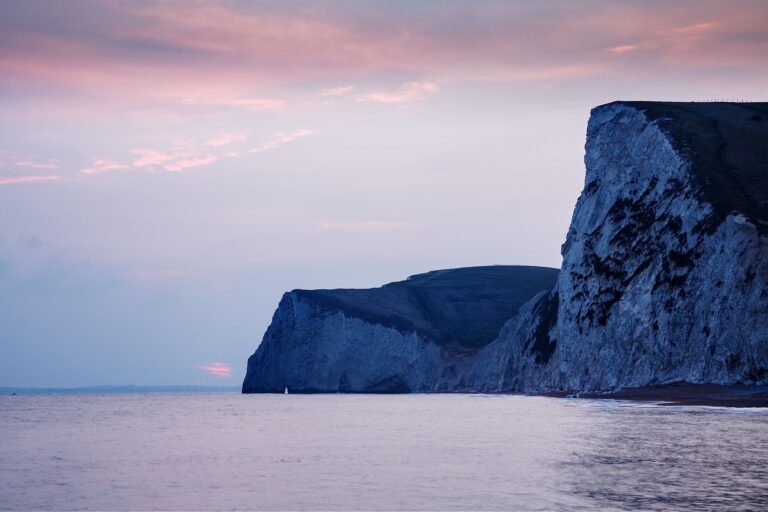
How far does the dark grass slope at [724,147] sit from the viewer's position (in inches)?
3565

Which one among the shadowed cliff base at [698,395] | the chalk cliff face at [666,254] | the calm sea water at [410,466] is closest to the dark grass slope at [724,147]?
the chalk cliff face at [666,254]

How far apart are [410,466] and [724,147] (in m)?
82.3

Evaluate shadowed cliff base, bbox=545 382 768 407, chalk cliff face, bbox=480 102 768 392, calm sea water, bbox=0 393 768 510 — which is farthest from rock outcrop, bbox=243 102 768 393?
calm sea water, bbox=0 393 768 510

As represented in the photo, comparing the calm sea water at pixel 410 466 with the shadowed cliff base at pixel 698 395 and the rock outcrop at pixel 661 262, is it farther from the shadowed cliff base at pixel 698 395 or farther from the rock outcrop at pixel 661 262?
the rock outcrop at pixel 661 262

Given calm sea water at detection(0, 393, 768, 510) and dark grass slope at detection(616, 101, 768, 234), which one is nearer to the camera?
calm sea water at detection(0, 393, 768, 510)

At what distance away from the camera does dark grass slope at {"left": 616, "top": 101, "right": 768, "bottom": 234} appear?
3565 inches

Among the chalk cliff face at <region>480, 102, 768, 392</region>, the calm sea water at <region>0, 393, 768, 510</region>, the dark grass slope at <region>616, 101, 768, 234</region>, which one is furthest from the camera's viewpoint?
the dark grass slope at <region>616, 101, 768, 234</region>

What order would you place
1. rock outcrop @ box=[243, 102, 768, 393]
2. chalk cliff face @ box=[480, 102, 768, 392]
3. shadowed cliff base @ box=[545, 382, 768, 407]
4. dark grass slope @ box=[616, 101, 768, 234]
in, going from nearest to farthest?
shadowed cliff base @ box=[545, 382, 768, 407], chalk cliff face @ box=[480, 102, 768, 392], rock outcrop @ box=[243, 102, 768, 393], dark grass slope @ box=[616, 101, 768, 234]

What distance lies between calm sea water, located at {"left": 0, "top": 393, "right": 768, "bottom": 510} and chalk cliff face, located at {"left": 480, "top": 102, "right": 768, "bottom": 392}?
23.8 m

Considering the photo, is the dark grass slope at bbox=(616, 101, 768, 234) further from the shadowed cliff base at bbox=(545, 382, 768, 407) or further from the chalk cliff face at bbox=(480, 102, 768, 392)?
the shadowed cliff base at bbox=(545, 382, 768, 407)

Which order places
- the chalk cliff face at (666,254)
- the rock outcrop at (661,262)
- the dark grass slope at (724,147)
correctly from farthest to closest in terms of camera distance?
the dark grass slope at (724,147)
the rock outcrop at (661,262)
the chalk cliff face at (666,254)

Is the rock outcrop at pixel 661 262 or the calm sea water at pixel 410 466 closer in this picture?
the calm sea water at pixel 410 466

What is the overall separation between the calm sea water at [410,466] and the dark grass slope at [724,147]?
116 feet

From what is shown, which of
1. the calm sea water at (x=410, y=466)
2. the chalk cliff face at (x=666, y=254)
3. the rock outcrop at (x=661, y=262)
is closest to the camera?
the calm sea water at (x=410, y=466)
